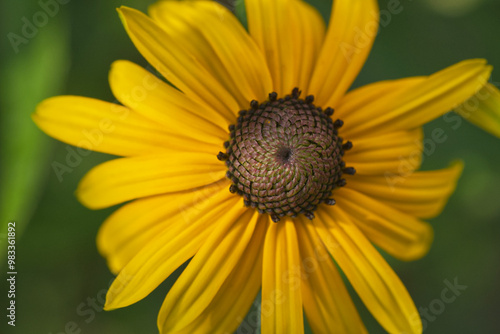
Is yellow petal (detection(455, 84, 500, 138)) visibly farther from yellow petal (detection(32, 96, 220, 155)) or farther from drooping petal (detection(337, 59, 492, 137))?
yellow petal (detection(32, 96, 220, 155))

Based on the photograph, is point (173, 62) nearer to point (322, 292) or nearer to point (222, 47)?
point (222, 47)

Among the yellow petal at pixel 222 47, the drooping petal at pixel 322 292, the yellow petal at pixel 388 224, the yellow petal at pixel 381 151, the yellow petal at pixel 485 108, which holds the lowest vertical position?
the drooping petal at pixel 322 292

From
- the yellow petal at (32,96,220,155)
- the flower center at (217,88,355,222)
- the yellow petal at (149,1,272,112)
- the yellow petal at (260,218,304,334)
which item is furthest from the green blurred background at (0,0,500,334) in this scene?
the yellow petal at (260,218,304,334)

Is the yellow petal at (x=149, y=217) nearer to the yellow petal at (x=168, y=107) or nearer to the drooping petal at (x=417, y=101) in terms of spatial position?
the yellow petal at (x=168, y=107)

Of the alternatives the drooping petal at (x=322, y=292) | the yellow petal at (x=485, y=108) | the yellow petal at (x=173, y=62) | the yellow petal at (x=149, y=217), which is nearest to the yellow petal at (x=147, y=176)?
the yellow petal at (x=149, y=217)

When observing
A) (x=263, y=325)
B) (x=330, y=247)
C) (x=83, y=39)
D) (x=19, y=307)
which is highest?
(x=83, y=39)

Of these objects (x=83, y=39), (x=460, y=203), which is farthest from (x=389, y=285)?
(x=83, y=39)

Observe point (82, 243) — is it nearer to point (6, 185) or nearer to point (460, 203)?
point (6, 185)
